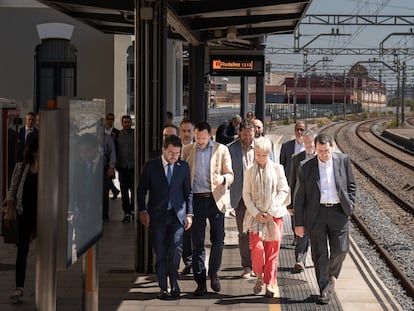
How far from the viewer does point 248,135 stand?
880 cm

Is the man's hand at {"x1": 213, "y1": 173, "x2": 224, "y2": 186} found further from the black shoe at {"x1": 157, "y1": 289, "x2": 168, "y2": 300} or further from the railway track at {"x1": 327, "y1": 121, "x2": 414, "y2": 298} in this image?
the railway track at {"x1": 327, "y1": 121, "x2": 414, "y2": 298}

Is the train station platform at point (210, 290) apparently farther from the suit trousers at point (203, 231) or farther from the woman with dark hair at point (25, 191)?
the woman with dark hair at point (25, 191)

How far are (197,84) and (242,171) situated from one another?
679cm

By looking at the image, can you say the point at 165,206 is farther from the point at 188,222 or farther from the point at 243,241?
the point at 243,241

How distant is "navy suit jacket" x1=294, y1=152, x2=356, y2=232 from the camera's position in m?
7.59

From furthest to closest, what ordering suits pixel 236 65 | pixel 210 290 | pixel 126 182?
pixel 236 65 → pixel 126 182 → pixel 210 290

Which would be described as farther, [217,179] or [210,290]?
[210,290]

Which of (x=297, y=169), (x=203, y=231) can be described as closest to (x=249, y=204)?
(x=203, y=231)

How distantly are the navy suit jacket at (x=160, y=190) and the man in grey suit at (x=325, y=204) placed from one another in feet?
3.72

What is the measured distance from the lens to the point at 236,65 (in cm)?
1727

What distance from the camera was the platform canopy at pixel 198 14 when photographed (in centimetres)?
1138

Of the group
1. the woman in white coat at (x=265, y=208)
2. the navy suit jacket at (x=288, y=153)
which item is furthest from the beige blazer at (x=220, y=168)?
the navy suit jacket at (x=288, y=153)

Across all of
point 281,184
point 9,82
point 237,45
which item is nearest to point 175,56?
point 237,45

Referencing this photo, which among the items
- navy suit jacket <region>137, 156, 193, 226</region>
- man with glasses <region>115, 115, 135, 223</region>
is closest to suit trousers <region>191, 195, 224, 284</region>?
navy suit jacket <region>137, 156, 193, 226</region>
